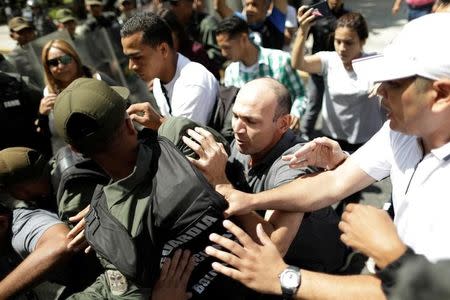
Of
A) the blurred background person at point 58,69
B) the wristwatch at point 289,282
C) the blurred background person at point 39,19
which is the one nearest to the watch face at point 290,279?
the wristwatch at point 289,282

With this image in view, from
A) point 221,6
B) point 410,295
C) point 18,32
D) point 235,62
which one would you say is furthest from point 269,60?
point 18,32

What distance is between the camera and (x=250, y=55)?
143 inches

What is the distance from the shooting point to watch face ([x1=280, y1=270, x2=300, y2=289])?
1387mm

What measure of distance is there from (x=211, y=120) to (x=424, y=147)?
153 cm

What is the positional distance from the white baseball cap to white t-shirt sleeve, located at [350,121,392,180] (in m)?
0.38

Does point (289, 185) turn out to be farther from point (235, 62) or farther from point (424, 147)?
point (235, 62)

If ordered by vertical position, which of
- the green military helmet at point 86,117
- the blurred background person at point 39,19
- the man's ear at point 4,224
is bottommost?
the blurred background person at point 39,19

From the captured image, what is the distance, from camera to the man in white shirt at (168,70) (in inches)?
106

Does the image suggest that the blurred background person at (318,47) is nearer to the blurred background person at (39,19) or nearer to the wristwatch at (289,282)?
the wristwatch at (289,282)

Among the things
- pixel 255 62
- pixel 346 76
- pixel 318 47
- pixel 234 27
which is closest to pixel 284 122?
pixel 346 76

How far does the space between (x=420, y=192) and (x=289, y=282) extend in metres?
0.53

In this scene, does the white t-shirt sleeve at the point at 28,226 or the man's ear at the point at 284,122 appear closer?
the white t-shirt sleeve at the point at 28,226

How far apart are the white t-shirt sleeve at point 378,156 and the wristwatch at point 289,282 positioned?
24.0 inches

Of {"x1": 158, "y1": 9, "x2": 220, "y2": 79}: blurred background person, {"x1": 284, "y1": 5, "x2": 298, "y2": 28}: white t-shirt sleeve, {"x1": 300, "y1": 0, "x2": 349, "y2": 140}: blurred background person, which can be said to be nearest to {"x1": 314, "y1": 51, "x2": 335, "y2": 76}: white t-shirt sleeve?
{"x1": 300, "y1": 0, "x2": 349, "y2": 140}: blurred background person
